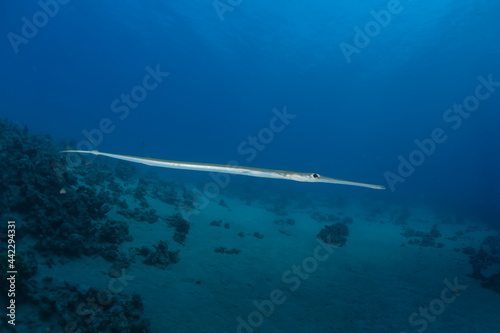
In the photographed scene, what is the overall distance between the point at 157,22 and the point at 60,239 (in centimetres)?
5391

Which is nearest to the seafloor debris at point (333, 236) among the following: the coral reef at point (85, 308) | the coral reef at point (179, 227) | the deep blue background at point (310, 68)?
the coral reef at point (179, 227)

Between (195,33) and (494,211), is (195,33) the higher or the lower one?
the higher one

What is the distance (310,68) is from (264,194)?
136 ft

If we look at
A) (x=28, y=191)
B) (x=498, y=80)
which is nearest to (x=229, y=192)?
(x=28, y=191)

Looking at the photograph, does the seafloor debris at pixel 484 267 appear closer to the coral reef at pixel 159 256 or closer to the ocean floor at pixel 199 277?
the ocean floor at pixel 199 277

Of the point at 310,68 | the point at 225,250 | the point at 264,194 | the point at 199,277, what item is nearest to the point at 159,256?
the point at 199,277

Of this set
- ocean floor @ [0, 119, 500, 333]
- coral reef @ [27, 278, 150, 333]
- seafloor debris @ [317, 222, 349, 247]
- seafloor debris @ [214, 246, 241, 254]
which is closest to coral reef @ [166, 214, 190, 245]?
ocean floor @ [0, 119, 500, 333]

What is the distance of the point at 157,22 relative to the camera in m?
48.7

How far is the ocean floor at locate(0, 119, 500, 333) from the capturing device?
4738mm

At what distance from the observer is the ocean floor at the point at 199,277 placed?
15.5 ft

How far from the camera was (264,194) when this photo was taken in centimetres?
2803

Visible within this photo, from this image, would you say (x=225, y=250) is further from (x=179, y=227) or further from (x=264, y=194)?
(x=264, y=194)

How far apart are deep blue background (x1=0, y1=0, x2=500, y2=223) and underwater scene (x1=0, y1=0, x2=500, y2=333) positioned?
494mm

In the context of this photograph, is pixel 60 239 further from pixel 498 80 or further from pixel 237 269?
pixel 498 80
